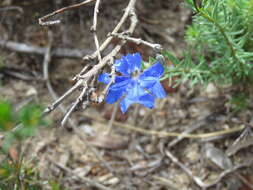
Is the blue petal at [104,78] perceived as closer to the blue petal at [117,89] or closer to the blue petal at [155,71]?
the blue petal at [117,89]

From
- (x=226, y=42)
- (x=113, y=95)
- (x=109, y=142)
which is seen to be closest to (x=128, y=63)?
(x=113, y=95)

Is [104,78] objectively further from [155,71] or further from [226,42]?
[226,42]

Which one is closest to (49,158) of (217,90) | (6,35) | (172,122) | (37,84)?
(37,84)

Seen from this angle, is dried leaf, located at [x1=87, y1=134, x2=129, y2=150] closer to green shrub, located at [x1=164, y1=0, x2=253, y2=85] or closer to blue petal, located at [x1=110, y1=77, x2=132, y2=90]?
green shrub, located at [x1=164, y1=0, x2=253, y2=85]

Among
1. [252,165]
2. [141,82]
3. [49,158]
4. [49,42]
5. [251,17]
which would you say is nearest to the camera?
[141,82]

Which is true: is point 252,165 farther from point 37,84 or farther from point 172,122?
point 37,84

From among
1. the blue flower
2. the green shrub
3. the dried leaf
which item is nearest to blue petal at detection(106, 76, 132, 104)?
the blue flower

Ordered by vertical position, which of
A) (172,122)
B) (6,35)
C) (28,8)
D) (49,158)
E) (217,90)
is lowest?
(49,158)

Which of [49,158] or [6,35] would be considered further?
[6,35]
